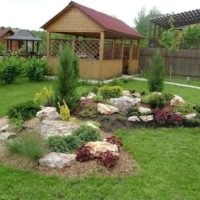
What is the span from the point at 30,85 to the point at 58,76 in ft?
22.4

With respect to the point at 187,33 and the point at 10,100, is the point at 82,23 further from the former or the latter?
the point at 187,33

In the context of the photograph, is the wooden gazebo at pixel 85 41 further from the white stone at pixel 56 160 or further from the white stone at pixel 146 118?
the white stone at pixel 56 160

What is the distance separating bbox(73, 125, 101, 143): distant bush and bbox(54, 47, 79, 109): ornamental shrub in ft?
6.91

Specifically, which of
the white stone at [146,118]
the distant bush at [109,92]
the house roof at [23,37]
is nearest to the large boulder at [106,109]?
the white stone at [146,118]

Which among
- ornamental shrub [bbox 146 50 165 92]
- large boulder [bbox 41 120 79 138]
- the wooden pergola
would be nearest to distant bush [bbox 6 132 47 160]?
large boulder [bbox 41 120 79 138]

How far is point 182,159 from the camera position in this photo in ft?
18.3

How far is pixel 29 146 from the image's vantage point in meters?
5.01

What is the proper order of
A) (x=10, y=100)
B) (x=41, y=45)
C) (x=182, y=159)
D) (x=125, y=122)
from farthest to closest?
1. (x=41, y=45)
2. (x=10, y=100)
3. (x=125, y=122)
4. (x=182, y=159)

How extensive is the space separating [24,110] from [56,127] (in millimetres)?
1251

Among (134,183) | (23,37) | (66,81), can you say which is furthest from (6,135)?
(23,37)

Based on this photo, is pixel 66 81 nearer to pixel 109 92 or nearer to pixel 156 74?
pixel 109 92

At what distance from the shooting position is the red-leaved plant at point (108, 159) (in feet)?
16.1

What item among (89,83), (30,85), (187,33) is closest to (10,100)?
(30,85)

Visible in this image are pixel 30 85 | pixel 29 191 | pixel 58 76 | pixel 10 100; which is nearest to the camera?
pixel 29 191
